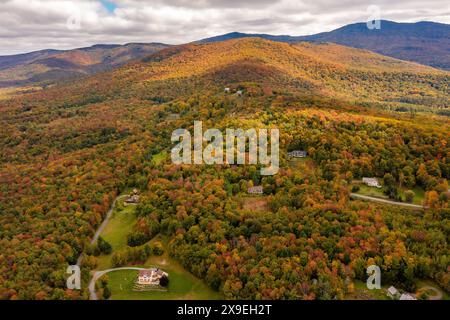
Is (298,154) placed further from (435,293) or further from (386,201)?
(435,293)

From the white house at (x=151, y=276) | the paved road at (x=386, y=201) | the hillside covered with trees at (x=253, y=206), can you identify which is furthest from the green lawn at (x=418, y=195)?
the white house at (x=151, y=276)

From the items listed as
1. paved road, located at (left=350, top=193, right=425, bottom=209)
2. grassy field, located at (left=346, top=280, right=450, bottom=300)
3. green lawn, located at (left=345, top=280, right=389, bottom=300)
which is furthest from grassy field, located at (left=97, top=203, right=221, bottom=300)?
paved road, located at (left=350, top=193, right=425, bottom=209)

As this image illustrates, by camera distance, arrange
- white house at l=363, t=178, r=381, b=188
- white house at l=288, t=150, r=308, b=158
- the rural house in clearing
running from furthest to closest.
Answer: white house at l=288, t=150, r=308, b=158 → the rural house in clearing → white house at l=363, t=178, r=381, b=188

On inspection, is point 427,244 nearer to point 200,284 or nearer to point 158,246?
point 200,284

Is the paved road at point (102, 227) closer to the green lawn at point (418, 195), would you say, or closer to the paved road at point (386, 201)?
the paved road at point (386, 201)

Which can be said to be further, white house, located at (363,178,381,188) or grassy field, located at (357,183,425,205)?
white house, located at (363,178,381,188)

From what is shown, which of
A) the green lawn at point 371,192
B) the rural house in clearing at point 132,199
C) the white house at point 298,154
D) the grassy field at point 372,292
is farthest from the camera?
the white house at point 298,154

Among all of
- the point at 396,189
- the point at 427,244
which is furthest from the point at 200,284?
the point at 396,189

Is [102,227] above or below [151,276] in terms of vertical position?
above

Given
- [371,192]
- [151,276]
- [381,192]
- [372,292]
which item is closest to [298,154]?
[371,192]

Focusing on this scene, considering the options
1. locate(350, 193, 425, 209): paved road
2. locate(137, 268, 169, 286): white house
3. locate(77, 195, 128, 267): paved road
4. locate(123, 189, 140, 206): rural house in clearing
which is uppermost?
locate(350, 193, 425, 209): paved road

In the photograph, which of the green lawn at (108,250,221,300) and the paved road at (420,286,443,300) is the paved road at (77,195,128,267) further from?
the paved road at (420,286,443,300)

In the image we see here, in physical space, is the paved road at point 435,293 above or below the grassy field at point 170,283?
above
